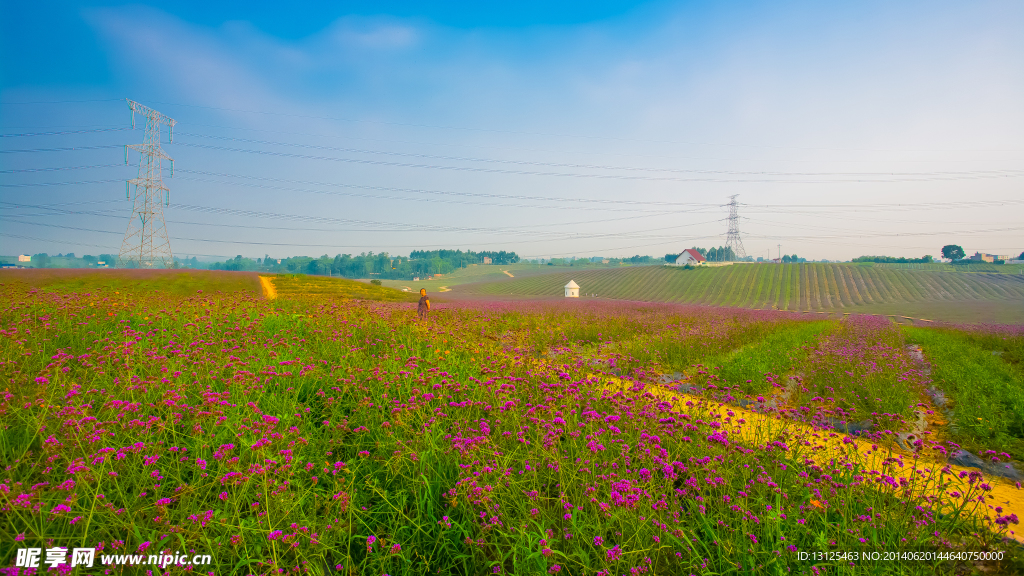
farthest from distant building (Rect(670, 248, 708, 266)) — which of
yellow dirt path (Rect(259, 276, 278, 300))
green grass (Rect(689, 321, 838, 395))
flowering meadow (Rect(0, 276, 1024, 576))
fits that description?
flowering meadow (Rect(0, 276, 1024, 576))

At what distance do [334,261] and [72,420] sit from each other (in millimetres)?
93101

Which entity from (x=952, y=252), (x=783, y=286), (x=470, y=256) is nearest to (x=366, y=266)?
(x=470, y=256)

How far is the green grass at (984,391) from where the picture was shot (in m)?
5.92

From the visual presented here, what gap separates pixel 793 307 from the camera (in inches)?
1665

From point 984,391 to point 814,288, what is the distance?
174ft

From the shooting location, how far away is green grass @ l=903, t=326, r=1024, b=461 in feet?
19.4

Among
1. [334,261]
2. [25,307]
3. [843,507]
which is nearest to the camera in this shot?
[843,507]

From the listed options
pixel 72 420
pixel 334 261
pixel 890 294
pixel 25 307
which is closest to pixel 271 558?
pixel 72 420

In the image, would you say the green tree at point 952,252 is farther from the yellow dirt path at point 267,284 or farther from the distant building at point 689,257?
the yellow dirt path at point 267,284

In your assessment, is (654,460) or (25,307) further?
(25,307)

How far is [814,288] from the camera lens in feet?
167

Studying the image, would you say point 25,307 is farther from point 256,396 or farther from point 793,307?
point 793,307

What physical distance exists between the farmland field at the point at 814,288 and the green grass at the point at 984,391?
52.1 feet

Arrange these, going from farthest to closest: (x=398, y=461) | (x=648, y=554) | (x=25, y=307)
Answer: (x=25, y=307) → (x=398, y=461) → (x=648, y=554)
